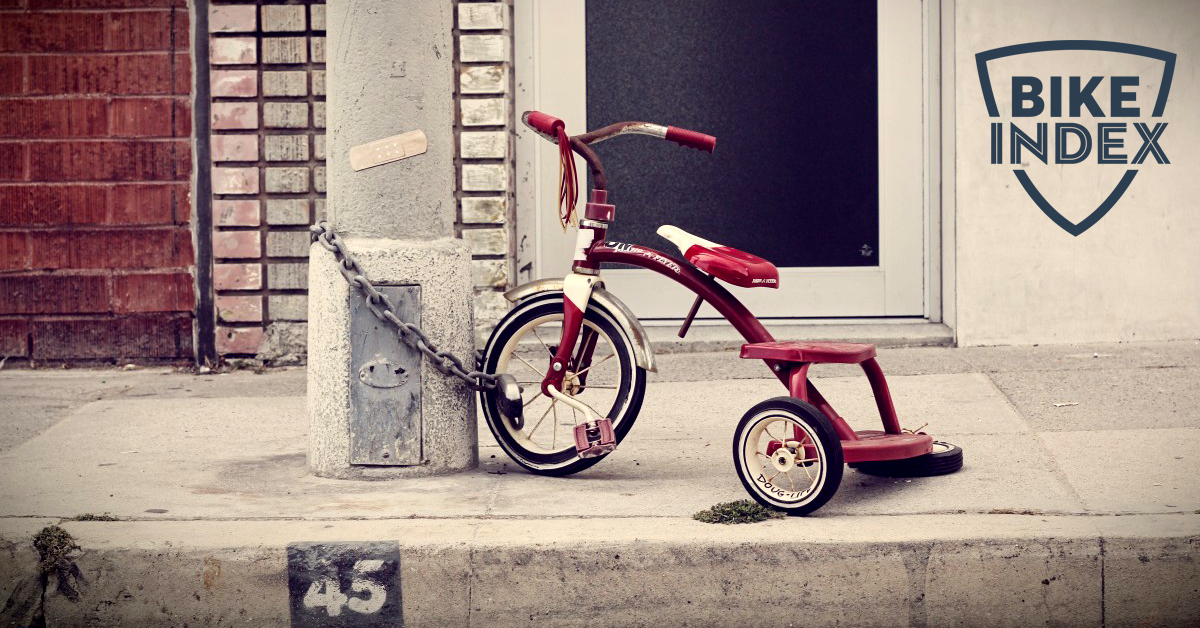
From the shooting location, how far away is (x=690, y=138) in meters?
4.75

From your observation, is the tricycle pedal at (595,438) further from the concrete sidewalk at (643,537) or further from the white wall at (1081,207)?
the white wall at (1081,207)

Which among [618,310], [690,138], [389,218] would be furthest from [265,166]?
[690,138]

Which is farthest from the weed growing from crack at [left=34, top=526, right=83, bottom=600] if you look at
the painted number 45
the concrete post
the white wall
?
the white wall

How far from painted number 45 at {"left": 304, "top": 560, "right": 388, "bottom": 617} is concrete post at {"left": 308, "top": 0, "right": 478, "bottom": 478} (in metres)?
0.95

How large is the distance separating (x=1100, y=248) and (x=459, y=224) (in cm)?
359

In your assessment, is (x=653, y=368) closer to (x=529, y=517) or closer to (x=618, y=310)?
(x=618, y=310)

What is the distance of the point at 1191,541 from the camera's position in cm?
382

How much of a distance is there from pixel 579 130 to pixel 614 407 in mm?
2988

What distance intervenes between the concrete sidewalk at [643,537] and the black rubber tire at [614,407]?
7 centimetres

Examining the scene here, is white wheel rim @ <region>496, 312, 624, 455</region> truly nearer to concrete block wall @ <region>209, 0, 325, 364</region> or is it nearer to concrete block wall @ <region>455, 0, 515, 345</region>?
Answer: concrete block wall @ <region>455, 0, 515, 345</region>

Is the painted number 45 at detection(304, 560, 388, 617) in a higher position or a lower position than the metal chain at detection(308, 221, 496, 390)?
lower

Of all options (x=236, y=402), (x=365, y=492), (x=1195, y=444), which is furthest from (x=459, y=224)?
(x=1195, y=444)

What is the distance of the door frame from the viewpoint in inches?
286

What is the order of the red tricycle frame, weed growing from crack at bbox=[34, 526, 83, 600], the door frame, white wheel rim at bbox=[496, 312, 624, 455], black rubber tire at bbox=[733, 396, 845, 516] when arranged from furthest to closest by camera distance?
the door frame, white wheel rim at bbox=[496, 312, 624, 455], the red tricycle frame, black rubber tire at bbox=[733, 396, 845, 516], weed growing from crack at bbox=[34, 526, 83, 600]
